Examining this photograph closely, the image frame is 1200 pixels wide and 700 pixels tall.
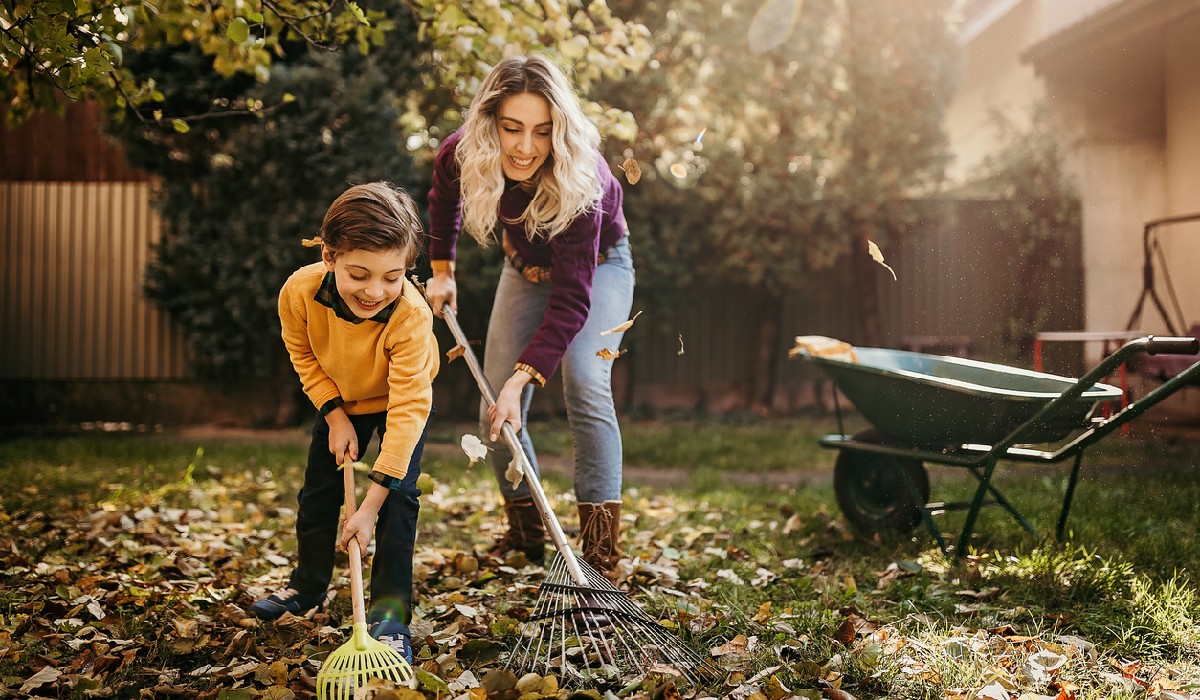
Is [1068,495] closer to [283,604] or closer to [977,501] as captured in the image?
[977,501]

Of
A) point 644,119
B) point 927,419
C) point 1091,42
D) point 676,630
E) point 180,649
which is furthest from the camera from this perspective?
point 644,119

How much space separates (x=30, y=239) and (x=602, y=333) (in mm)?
6653

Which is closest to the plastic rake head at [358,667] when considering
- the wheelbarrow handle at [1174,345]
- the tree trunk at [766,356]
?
the wheelbarrow handle at [1174,345]

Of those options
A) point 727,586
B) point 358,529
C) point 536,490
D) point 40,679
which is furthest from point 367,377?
point 727,586

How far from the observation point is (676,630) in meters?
2.48

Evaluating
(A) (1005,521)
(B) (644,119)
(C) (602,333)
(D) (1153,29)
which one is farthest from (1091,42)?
(C) (602,333)

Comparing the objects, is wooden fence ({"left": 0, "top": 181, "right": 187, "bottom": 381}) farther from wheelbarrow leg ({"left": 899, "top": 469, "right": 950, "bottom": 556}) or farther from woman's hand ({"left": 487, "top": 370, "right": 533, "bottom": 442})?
wheelbarrow leg ({"left": 899, "top": 469, "right": 950, "bottom": 556})

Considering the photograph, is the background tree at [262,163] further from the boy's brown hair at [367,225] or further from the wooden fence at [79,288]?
the boy's brown hair at [367,225]

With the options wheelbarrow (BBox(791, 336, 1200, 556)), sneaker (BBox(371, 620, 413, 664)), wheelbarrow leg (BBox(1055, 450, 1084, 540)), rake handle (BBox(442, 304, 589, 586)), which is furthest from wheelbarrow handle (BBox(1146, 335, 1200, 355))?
sneaker (BBox(371, 620, 413, 664))

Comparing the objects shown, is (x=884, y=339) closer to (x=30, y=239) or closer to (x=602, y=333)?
(x=602, y=333)

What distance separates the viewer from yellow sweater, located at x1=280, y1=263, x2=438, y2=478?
2.27 m

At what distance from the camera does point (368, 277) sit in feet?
7.32

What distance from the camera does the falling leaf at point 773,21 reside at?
7715 millimetres

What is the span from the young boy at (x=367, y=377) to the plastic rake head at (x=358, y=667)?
0.54 ft
